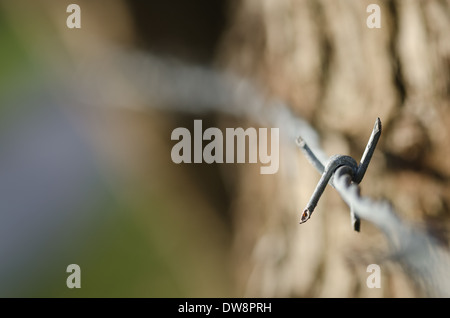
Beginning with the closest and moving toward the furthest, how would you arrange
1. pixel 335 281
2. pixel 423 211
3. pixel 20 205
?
pixel 423 211 < pixel 335 281 < pixel 20 205

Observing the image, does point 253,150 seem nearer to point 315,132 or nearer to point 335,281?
point 315,132

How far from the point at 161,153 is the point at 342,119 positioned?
0.35 m

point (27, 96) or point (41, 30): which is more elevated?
point (41, 30)

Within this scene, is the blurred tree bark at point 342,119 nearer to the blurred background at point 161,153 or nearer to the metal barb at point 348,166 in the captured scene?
the blurred background at point 161,153

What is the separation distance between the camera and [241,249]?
896 mm

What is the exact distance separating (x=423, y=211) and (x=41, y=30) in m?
0.68

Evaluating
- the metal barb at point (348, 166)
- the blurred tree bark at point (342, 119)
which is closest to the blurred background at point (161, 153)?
the blurred tree bark at point (342, 119)

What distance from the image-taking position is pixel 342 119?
670 mm

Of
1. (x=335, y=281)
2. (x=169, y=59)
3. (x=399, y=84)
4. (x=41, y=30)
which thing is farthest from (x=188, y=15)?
(x=335, y=281)

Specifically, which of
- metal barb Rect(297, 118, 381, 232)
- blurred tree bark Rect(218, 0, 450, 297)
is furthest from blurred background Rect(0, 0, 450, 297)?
metal barb Rect(297, 118, 381, 232)

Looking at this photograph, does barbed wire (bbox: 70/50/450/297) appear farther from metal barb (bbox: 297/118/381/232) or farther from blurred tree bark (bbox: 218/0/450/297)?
metal barb (bbox: 297/118/381/232)

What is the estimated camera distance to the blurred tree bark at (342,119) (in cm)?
58

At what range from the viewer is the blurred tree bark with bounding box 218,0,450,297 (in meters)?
0.58
